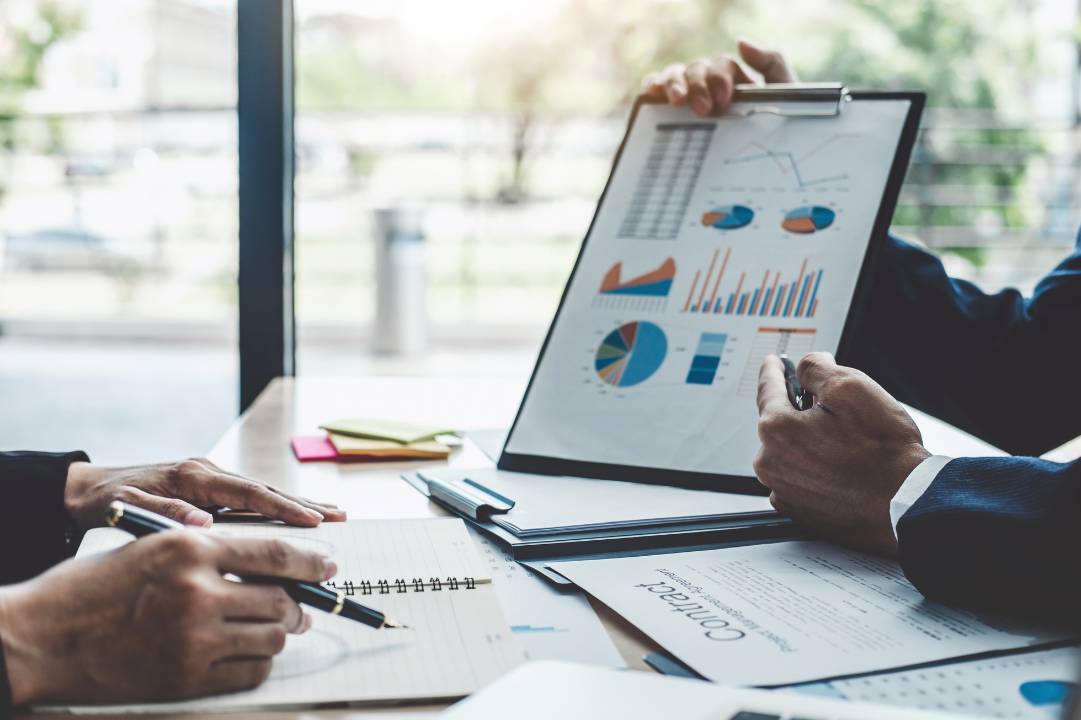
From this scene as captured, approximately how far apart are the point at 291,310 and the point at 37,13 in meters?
6.11

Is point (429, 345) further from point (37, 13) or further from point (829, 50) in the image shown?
point (829, 50)

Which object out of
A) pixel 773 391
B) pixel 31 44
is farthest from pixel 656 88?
pixel 31 44

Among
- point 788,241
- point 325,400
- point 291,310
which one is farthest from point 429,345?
point 788,241

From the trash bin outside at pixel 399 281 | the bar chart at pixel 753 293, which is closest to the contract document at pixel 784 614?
the bar chart at pixel 753 293

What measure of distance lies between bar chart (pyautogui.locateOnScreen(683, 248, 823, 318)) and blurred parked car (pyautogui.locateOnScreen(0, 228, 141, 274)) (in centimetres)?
514

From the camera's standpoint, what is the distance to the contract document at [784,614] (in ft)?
1.92

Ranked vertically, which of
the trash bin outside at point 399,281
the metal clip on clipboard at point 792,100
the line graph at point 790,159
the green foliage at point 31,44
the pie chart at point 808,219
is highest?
the green foliage at point 31,44

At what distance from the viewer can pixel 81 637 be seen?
0.54 m

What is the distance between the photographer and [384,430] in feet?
3.81

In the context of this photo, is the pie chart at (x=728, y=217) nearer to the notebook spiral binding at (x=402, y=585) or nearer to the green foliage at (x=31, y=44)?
the notebook spiral binding at (x=402, y=585)

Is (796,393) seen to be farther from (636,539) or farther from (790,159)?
(790,159)

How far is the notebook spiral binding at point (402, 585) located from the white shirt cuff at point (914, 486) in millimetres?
311

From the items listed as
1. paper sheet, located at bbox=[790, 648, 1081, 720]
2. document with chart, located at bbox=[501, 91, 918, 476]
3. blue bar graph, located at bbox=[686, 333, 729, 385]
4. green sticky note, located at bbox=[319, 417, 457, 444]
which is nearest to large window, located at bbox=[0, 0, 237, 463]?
green sticky note, located at bbox=[319, 417, 457, 444]

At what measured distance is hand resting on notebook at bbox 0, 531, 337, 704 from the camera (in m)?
0.53
